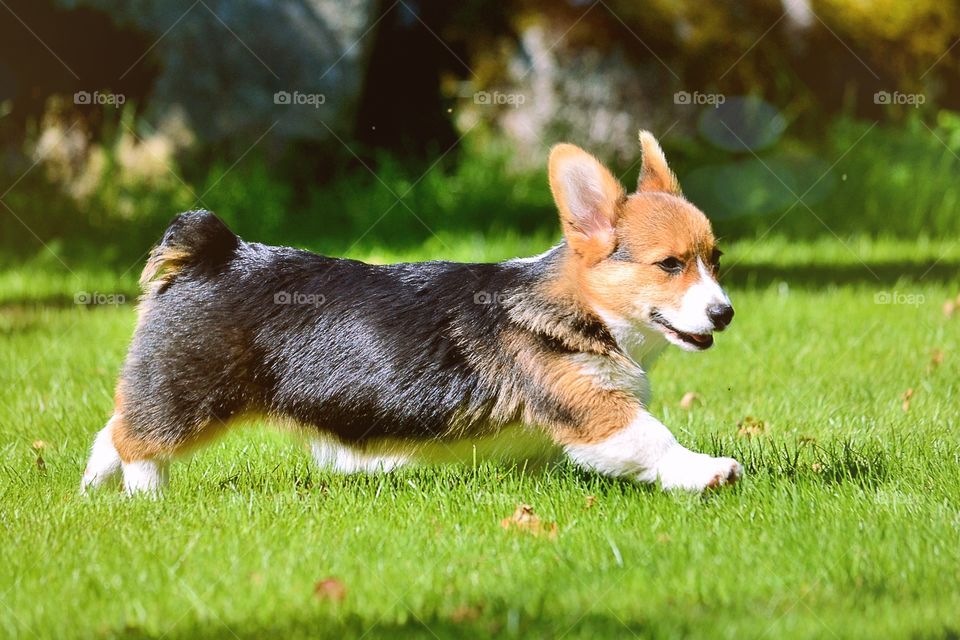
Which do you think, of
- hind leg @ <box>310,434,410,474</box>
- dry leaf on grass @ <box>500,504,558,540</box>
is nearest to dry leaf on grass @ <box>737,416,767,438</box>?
dry leaf on grass @ <box>500,504,558,540</box>

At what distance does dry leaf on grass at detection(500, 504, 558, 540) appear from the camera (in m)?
3.41

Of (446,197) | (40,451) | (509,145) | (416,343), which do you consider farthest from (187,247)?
(509,145)

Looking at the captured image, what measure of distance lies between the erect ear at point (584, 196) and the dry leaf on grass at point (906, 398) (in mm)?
1802

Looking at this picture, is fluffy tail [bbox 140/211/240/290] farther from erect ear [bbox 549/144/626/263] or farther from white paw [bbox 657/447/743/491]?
white paw [bbox 657/447/743/491]

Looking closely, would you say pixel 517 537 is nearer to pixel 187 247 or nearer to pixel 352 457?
pixel 352 457

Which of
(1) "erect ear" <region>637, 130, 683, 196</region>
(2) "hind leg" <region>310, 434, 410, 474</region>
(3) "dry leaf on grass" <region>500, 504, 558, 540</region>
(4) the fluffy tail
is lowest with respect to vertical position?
(3) "dry leaf on grass" <region>500, 504, 558, 540</region>

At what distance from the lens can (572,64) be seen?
9820 millimetres

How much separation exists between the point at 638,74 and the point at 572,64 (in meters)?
0.57

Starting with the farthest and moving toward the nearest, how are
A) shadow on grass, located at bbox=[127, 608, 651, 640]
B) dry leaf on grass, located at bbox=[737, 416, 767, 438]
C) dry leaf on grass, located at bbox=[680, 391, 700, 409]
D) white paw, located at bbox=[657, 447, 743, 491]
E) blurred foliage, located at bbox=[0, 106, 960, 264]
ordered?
blurred foliage, located at bbox=[0, 106, 960, 264]
dry leaf on grass, located at bbox=[680, 391, 700, 409]
dry leaf on grass, located at bbox=[737, 416, 767, 438]
white paw, located at bbox=[657, 447, 743, 491]
shadow on grass, located at bbox=[127, 608, 651, 640]

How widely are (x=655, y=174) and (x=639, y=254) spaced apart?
529 millimetres

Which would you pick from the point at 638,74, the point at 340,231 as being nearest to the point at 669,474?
the point at 340,231

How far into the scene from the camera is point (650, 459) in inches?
142

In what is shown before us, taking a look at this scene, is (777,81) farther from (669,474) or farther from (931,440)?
(669,474)

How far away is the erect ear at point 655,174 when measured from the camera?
4.12 m
